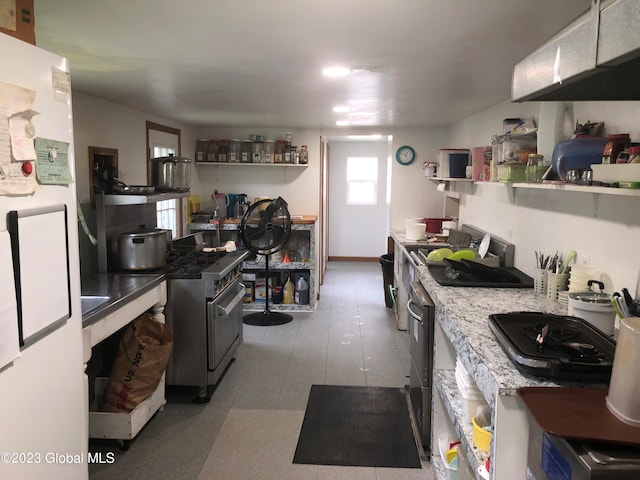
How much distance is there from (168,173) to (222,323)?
1.21m

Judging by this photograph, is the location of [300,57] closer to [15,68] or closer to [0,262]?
[15,68]

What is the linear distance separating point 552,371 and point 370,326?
3739mm

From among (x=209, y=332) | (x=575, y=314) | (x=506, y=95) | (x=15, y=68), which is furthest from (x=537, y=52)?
(x=209, y=332)

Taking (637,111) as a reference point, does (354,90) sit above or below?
above

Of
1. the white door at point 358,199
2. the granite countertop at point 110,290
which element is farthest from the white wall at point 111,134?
the white door at point 358,199

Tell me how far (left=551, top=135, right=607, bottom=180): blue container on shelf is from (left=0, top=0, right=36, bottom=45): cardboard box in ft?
6.86

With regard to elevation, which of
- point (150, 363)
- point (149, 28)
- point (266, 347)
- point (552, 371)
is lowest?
point (266, 347)

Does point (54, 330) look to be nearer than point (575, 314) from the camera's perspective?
Yes

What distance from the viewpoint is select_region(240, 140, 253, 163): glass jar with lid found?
6.02 m

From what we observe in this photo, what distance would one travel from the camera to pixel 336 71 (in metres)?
2.75

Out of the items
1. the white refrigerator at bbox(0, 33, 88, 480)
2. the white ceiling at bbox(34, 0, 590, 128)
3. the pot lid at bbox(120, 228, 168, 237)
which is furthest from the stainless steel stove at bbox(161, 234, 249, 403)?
the white refrigerator at bbox(0, 33, 88, 480)

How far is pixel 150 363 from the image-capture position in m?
2.86

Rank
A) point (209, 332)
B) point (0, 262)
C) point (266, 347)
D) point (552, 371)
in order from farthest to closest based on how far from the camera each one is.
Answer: point (266, 347), point (209, 332), point (552, 371), point (0, 262)

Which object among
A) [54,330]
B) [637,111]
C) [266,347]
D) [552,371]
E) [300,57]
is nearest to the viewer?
[552,371]
